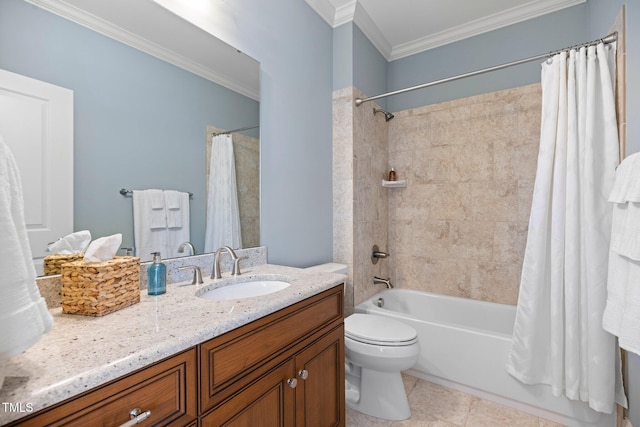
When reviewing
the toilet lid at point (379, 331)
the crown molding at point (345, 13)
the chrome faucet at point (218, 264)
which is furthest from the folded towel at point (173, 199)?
the crown molding at point (345, 13)

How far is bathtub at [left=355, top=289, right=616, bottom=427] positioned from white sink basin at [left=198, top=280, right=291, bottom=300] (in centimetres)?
101

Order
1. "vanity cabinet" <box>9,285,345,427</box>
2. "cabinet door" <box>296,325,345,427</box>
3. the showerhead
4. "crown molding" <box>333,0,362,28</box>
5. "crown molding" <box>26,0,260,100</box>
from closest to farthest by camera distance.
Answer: "vanity cabinet" <box>9,285,345,427</box>, "crown molding" <box>26,0,260,100</box>, "cabinet door" <box>296,325,345,427</box>, "crown molding" <box>333,0,362,28</box>, the showerhead

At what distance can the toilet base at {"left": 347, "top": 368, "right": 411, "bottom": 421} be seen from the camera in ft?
5.49

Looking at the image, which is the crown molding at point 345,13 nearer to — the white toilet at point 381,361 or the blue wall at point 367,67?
the blue wall at point 367,67

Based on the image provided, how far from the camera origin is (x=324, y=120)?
7.15 feet

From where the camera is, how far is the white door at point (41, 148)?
2.82 ft

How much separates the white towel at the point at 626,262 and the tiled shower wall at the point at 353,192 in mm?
1365

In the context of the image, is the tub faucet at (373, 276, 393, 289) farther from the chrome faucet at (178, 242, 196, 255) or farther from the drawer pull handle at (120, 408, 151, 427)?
the drawer pull handle at (120, 408, 151, 427)

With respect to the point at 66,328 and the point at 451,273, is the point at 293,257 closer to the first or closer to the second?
the point at 66,328

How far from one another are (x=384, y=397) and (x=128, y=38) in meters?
2.15

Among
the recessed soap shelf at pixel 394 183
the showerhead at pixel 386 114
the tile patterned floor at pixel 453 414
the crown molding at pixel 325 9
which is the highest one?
the crown molding at pixel 325 9

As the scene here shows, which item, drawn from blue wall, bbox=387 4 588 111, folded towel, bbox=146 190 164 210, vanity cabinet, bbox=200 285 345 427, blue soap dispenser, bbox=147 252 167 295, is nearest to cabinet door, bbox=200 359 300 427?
vanity cabinet, bbox=200 285 345 427

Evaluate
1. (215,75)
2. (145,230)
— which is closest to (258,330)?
(145,230)

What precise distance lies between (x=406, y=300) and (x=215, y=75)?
2.28 m
